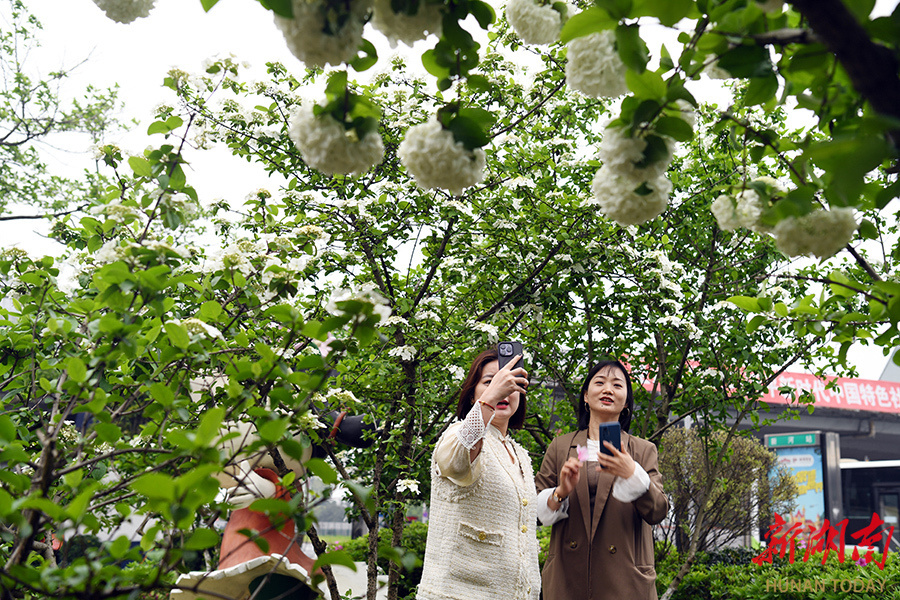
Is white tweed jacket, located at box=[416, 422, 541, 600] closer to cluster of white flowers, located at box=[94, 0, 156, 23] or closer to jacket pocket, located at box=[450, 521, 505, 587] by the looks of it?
jacket pocket, located at box=[450, 521, 505, 587]

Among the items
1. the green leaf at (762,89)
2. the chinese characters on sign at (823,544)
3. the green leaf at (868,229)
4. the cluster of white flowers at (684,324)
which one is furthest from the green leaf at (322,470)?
the chinese characters on sign at (823,544)

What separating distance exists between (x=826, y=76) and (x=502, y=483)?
159 cm

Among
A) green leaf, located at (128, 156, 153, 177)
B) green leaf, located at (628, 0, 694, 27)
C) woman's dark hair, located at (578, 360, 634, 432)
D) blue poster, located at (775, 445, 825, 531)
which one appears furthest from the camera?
blue poster, located at (775, 445, 825, 531)

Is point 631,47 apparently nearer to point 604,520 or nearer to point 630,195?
point 630,195

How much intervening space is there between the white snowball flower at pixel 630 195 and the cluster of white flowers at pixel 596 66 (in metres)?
0.12

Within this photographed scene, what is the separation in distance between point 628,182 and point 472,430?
1174mm

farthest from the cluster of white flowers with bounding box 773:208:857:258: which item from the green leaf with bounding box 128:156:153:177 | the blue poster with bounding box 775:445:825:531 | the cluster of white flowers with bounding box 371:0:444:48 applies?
the blue poster with bounding box 775:445:825:531

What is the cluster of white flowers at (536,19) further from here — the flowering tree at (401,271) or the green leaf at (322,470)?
the green leaf at (322,470)

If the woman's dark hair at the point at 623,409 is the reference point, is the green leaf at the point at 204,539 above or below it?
below

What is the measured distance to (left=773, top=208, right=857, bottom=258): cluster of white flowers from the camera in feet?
3.22

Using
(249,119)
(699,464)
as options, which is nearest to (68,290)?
(249,119)

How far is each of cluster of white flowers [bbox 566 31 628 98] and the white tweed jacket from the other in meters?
1.29

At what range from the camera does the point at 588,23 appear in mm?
904

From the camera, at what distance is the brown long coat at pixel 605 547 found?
93.8 inches
